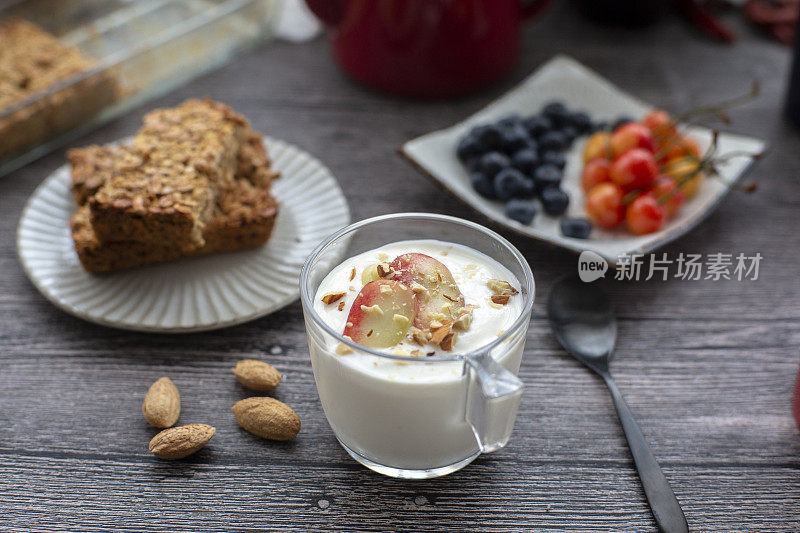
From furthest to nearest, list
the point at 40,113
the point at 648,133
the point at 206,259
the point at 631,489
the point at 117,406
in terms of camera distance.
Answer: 1. the point at 40,113
2. the point at 648,133
3. the point at 206,259
4. the point at 117,406
5. the point at 631,489

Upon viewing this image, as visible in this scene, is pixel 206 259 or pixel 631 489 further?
pixel 206 259

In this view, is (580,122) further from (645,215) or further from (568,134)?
(645,215)

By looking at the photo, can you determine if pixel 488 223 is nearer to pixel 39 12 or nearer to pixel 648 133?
pixel 648 133

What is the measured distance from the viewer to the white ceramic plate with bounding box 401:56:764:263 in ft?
4.65

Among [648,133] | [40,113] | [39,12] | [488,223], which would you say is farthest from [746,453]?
[39,12]

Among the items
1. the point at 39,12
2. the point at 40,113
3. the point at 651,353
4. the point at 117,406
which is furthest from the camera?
the point at 39,12

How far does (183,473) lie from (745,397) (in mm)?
884

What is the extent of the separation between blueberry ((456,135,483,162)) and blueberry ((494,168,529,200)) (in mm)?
102

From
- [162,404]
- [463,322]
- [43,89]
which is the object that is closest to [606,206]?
[463,322]

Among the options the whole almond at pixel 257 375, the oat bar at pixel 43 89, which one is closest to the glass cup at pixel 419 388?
the whole almond at pixel 257 375

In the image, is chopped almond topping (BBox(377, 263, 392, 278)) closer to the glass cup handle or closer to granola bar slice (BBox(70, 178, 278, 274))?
the glass cup handle

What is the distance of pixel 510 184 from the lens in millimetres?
1500

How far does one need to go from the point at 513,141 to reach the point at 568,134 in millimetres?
190

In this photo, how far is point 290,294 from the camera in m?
1.29
